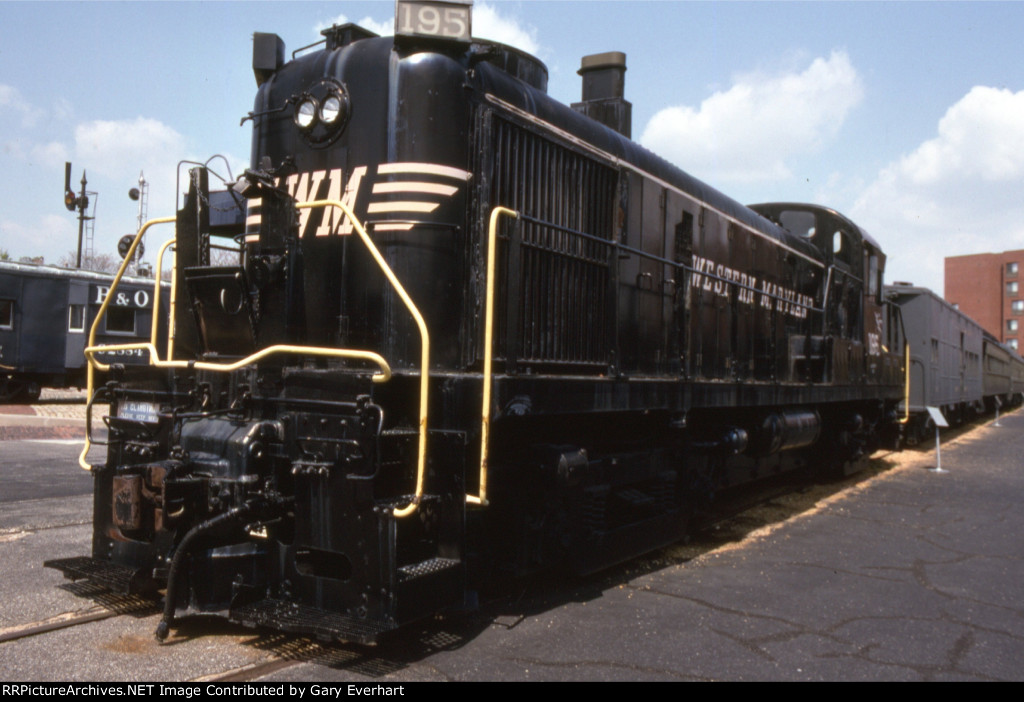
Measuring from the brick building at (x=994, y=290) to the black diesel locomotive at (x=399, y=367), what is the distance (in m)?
85.2

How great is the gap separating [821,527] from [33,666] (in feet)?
21.5

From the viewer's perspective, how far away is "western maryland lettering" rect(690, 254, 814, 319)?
7.12m

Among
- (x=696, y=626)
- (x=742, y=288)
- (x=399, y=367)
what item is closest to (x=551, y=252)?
(x=399, y=367)

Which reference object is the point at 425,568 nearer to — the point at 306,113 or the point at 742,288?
the point at 306,113

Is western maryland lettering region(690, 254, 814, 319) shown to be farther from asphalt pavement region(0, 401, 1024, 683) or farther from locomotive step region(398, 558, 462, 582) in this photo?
locomotive step region(398, 558, 462, 582)

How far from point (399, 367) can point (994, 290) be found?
91.9m

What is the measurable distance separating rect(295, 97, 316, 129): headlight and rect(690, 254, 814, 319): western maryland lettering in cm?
321

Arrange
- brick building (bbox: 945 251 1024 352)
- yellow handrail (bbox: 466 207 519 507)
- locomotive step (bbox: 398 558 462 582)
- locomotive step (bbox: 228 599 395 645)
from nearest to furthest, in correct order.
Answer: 1. locomotive step (bbox: 228 599 395 645)
2. locomotive step (bbox: 398 558 462 582)
3. yellow handrail (bbox: 466 207 519 507)
4. brick building (bbox: 945 251 1024 352)

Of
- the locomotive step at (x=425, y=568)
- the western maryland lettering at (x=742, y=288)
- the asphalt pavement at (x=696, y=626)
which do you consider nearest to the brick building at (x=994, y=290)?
the western maryland lettering at (x=742, y=288)

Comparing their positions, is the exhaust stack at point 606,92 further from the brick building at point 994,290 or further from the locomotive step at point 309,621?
the brick building at point 994,290

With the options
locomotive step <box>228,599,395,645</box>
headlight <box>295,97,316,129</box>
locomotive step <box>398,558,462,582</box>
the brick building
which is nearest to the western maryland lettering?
headlight <box>295,97,316,129</box>

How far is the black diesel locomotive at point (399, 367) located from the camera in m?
3.80

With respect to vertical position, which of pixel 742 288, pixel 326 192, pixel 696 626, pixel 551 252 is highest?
pixel 326 192

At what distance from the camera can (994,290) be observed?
267 feet
